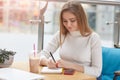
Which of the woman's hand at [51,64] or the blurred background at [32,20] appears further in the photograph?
the blurred background at [32,20]

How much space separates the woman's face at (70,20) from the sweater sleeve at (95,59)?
193 mm

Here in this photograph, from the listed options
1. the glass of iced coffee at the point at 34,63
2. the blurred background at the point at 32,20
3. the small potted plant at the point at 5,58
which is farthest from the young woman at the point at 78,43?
the blurred background at the point at 32,20

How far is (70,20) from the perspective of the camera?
207 centimetres

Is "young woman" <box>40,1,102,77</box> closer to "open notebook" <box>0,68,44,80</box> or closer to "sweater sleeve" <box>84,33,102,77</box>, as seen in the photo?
"sweater sleeve" <box>84,33,102,77</box>

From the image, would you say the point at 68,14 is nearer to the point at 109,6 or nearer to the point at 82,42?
the point at 82,42

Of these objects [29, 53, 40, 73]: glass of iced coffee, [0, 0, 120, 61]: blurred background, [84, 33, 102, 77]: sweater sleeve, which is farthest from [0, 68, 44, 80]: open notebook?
[0, 0, 120, 61]: blurred background

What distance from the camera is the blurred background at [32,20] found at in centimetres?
283

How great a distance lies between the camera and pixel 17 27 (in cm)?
289

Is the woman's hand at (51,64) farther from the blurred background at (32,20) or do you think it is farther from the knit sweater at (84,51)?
the blurred background at (32,20)

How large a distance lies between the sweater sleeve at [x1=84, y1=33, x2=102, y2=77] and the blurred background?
1.00 m

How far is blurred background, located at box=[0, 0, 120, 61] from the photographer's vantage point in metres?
2.83

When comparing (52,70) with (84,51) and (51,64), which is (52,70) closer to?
(51,64)

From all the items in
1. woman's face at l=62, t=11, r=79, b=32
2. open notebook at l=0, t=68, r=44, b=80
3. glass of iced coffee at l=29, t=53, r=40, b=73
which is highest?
woman's face at l=62, t=11, r=79, b=32

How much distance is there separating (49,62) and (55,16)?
1174mm
